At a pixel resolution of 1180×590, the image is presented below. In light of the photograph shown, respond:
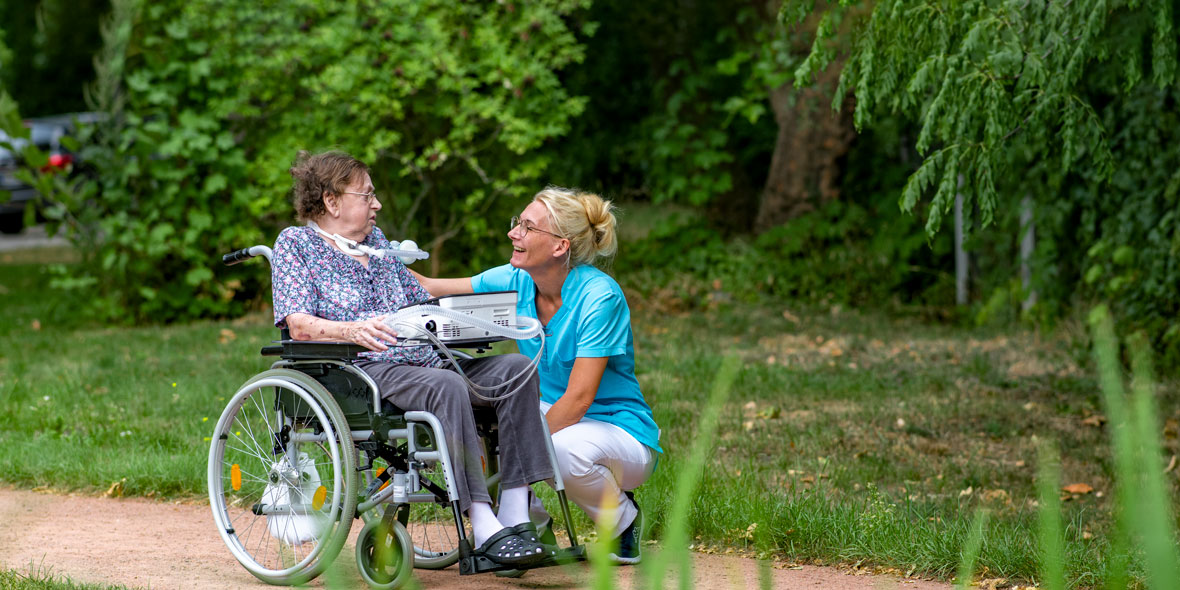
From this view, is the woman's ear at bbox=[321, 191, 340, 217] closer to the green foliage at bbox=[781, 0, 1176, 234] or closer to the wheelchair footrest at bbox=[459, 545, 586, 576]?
the wheelchair footrest at bbox=[459, 545, 586, 576]

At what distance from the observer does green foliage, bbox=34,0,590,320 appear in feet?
31.7

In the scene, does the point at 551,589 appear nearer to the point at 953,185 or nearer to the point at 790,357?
the point at 953,185

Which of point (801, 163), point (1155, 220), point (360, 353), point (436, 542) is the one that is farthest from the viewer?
point (801, 163)

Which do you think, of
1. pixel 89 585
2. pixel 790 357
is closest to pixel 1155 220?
pixel 790 357

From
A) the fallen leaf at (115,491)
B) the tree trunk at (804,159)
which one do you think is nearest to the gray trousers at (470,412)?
the fallen leaf at (115,491)

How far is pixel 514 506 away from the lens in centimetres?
357

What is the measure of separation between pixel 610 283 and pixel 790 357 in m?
4.68

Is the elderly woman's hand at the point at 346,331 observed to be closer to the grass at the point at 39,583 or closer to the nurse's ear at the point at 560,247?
the nurse's ear at the point at 560,247

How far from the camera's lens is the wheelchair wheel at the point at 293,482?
347 cm

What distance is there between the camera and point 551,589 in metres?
3.70

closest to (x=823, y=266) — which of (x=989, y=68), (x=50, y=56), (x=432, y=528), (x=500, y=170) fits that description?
(x=500, y=170)

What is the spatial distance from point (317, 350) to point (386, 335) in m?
0.26

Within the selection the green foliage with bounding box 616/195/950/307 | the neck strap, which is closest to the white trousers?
the neck strap

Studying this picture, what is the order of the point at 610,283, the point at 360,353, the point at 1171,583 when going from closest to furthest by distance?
the point at 1171,583 → the point at 360,353 → the point at 610,283
